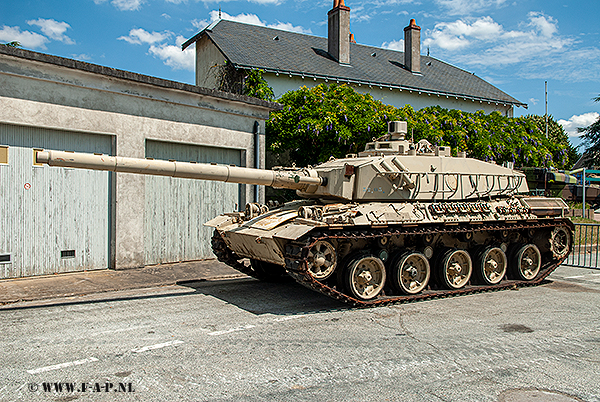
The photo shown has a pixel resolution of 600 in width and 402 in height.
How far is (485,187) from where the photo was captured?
418 inches

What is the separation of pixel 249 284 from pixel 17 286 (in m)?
4.39

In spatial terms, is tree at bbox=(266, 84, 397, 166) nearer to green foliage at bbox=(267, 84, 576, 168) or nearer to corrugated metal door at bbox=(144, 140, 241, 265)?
green foliage at bbox=(267, 84, 576, 168)

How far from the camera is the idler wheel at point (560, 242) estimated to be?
1138cm

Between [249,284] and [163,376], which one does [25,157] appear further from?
[163,376]

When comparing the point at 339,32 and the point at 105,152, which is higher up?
the point at 339,32

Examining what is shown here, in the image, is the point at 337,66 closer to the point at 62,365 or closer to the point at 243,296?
the point at 243,296

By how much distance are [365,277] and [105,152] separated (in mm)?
6749

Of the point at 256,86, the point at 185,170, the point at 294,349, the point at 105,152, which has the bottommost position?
the point at 294,349

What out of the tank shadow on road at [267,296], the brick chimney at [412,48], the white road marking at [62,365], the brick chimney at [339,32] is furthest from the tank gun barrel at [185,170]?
the brick chimney at [412,48]

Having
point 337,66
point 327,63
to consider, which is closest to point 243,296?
point 327,63

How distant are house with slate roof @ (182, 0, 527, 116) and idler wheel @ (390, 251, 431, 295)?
1207 cm

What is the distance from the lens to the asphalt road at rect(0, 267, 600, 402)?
4.93 metres

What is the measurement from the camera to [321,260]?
26.6ft

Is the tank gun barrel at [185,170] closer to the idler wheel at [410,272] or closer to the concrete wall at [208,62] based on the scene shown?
the idler wheel at [410,272]
